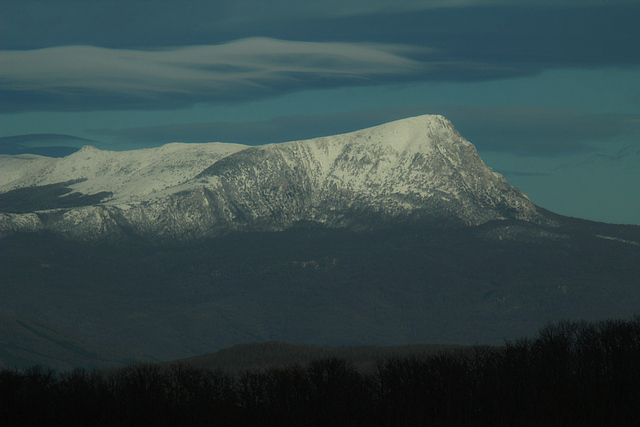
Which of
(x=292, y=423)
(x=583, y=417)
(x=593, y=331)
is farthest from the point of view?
(x=593, y=331)

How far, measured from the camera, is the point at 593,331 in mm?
161250

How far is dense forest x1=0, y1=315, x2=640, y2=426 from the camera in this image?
10681 cm

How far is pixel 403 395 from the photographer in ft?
408

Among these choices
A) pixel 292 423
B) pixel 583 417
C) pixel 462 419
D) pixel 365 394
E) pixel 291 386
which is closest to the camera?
pixel 583 417

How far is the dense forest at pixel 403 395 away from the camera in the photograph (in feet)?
350

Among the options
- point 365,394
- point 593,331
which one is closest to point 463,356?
point 593,331

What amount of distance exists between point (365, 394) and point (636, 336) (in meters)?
52.7

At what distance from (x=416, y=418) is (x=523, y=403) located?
15.7 m

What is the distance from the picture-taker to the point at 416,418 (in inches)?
4272

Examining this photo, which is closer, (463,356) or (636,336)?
(636,336)

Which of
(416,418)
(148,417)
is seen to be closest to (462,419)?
(416,418)

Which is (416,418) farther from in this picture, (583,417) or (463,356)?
(463,356)

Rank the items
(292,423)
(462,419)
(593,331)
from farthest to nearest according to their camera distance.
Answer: (593,331) → (292,423) → (462,419)

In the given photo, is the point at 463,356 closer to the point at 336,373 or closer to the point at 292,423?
the point at 336,373
